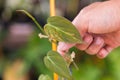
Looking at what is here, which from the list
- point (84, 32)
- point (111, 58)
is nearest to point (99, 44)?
point (84, 32)

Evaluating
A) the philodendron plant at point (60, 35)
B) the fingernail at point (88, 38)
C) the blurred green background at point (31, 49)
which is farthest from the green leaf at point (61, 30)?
the blurred green background at point (31, 49)

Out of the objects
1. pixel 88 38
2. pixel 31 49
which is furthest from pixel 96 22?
pixel 31 49

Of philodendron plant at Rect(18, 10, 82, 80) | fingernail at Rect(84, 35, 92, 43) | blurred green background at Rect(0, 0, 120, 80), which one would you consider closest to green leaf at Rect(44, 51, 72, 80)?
philodendron plant at Rect(18, 10, 82, 80)

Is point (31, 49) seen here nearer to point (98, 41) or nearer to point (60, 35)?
point (98, 41)

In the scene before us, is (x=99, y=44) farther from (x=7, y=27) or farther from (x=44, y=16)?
(x=7, y=27)

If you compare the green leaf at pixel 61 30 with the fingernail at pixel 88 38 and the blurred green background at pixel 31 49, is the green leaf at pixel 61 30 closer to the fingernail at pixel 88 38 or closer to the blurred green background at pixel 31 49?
the fingernail at pixel 88 38
